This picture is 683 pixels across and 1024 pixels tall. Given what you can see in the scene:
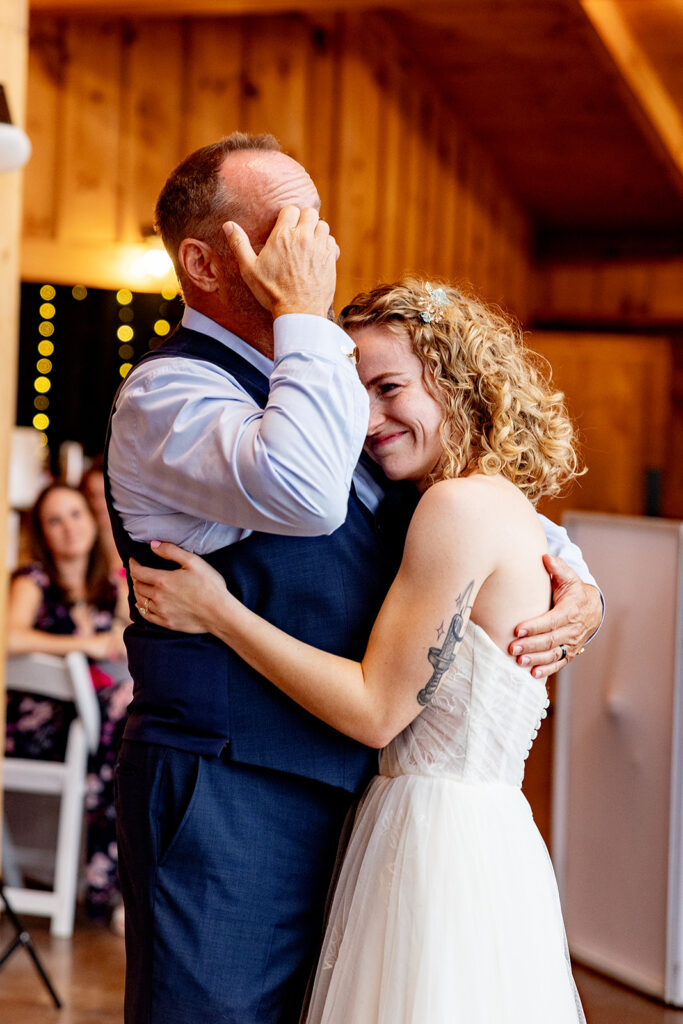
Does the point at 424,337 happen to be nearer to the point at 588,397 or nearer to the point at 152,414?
the point at 152,414

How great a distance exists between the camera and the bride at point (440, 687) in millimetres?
1478

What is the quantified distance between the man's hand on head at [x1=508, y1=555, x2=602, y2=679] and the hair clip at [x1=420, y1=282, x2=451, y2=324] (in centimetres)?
39

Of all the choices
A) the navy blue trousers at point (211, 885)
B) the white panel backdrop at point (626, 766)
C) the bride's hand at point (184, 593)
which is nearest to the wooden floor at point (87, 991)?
the white panel backdrop at point (626, 766)

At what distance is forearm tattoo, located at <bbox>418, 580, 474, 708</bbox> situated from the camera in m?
1.51

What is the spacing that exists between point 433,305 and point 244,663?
0.63 m

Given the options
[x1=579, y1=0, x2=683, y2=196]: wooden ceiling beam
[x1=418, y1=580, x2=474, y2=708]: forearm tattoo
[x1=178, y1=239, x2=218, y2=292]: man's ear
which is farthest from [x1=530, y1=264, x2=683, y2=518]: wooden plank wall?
[x1=178, y1=239, x2=218, y2=292]: man's ear

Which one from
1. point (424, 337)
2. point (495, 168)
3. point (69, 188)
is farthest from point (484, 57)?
point (424, 337)

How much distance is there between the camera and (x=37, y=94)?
5465 mm

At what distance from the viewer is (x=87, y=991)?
3.34 metres

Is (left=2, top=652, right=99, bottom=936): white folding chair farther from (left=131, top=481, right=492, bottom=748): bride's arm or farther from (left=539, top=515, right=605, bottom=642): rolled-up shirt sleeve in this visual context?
(left=131, top=481, right=492, bottom=748): bride's arm

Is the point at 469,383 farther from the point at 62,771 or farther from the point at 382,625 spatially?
the point at 62,771

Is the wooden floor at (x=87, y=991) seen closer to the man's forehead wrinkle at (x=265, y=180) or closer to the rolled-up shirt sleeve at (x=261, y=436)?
the rolled-up shirt sleeve at (x=261, y=436)

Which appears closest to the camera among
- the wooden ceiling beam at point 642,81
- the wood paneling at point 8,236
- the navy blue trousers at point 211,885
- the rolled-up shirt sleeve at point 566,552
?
the navy blue trousers at point 211,885

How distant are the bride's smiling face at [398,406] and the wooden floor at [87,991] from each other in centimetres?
213
